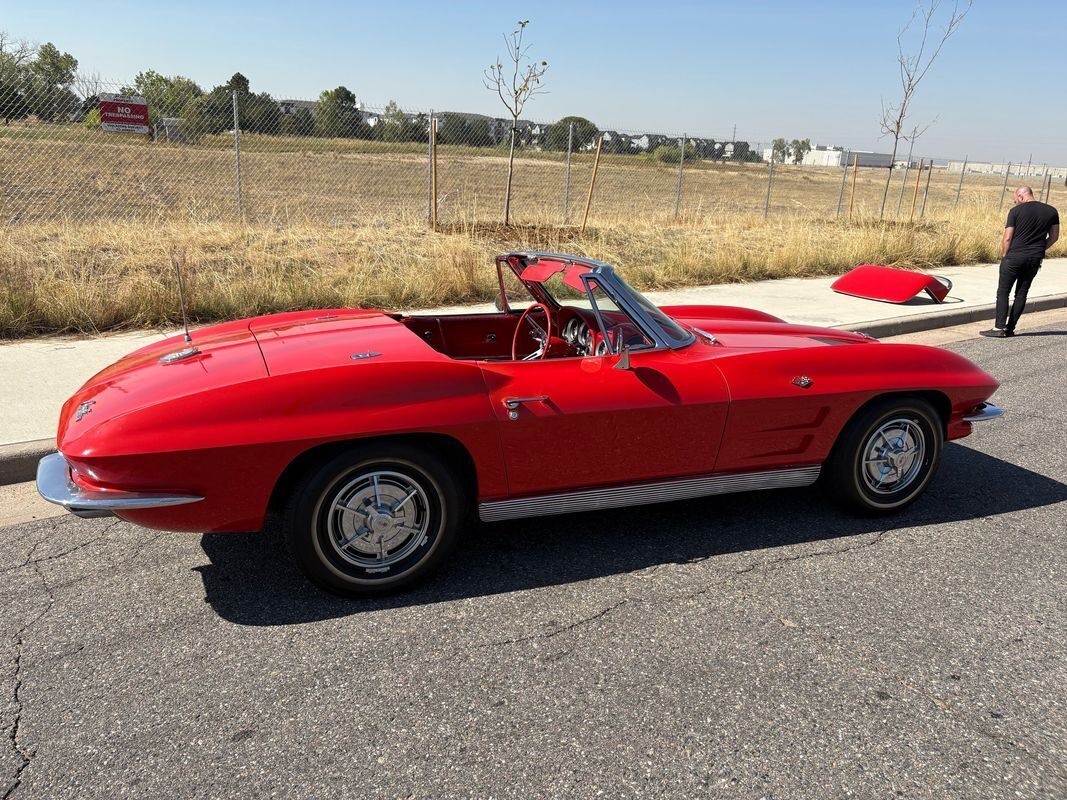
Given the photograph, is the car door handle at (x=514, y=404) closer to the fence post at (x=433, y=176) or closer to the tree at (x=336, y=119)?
the fence post at (x=433, y=176)

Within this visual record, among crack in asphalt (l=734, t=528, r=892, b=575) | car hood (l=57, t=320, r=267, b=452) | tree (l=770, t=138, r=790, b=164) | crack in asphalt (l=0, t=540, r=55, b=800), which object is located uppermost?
tree (l=770, t=138, r=790, b=164)

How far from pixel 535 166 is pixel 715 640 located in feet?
123

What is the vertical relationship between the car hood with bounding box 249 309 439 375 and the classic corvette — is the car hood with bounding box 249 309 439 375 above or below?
above

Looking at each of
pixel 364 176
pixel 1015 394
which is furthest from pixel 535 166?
pixel 1015 394

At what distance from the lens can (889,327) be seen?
8.53m

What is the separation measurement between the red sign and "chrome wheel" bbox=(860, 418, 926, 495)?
12.1 m

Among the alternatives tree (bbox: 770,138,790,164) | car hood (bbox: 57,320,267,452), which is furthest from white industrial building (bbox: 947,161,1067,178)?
car hood (bbox: 57,320,267,452)

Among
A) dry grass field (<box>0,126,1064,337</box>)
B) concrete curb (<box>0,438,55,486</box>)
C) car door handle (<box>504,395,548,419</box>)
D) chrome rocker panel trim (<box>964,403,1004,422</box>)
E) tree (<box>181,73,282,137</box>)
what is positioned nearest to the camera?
car door handle (<box>504,395,548,419</box>)

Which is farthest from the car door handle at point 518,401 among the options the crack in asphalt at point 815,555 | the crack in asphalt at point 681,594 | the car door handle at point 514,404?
the crack in asphalt at point 815,555

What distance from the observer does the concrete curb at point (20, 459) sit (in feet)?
13.9

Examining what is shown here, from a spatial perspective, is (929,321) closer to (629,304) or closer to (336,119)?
(629,304)

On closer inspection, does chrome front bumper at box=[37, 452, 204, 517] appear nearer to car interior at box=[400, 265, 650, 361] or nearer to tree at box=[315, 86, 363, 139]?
car interior at box=[400, 265, 650, 361]

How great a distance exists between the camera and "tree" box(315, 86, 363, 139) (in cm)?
1523

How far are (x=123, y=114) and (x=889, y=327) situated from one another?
11221 millimetres
